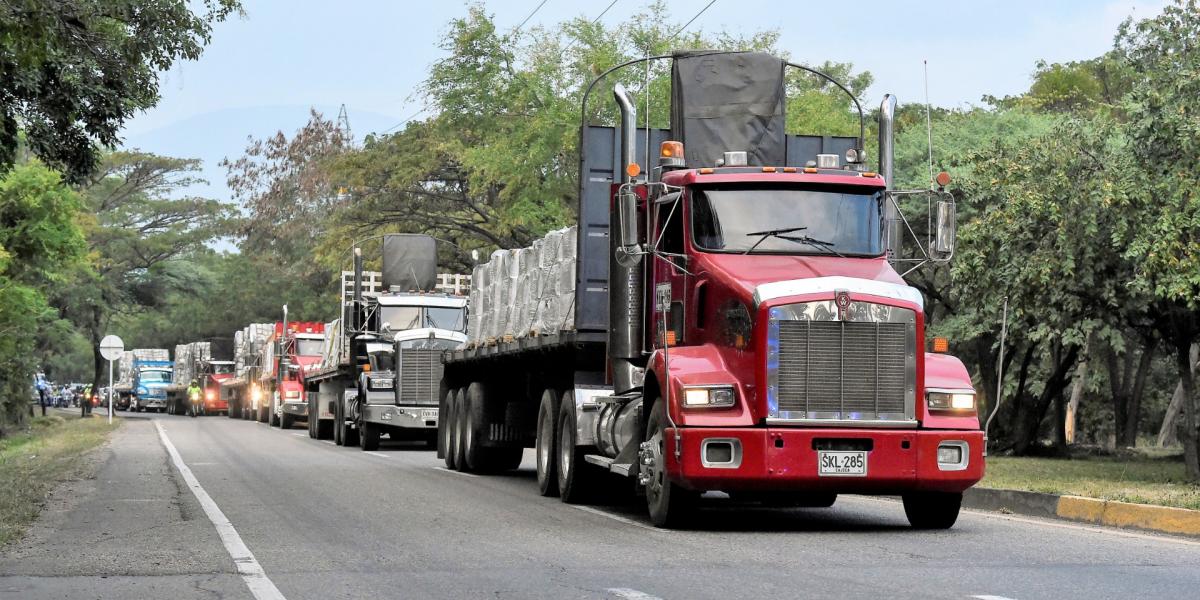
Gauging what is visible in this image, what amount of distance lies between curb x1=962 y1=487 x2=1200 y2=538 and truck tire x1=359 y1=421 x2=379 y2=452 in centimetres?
1688

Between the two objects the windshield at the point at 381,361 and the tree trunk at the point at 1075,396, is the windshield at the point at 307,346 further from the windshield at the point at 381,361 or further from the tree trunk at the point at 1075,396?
the tree trunk at the point at 1075,396

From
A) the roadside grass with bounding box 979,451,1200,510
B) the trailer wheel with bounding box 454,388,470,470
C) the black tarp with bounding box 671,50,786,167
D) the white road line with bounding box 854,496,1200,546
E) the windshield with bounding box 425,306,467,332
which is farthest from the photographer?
the windshield with bounding box 425,306,467,332

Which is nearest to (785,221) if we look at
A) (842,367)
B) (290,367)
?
(842,367)

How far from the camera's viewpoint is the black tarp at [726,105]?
54.1 ft

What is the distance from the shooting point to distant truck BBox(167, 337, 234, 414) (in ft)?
234

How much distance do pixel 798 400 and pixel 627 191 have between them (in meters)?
2.29

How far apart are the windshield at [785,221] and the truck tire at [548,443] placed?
460cm

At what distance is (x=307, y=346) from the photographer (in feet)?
162

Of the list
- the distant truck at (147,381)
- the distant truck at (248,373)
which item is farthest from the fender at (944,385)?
the distant truck at (147,381)

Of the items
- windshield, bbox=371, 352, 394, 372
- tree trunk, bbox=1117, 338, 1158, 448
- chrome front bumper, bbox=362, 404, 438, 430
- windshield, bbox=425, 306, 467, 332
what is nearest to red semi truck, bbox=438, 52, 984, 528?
chrome front bumper, bbox=362, 404, 438, 430

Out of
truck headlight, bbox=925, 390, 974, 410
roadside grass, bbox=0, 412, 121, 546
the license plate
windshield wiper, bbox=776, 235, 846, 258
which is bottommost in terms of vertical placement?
roadside grass, bbox=0, 412, 121, 546

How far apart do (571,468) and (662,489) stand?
3380mm

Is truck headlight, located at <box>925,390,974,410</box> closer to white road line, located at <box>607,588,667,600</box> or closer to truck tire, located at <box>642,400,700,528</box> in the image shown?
truck tire, located at <box>642,400,700,528</box>

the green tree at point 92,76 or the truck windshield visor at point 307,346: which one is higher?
the green tree at point 92,76
